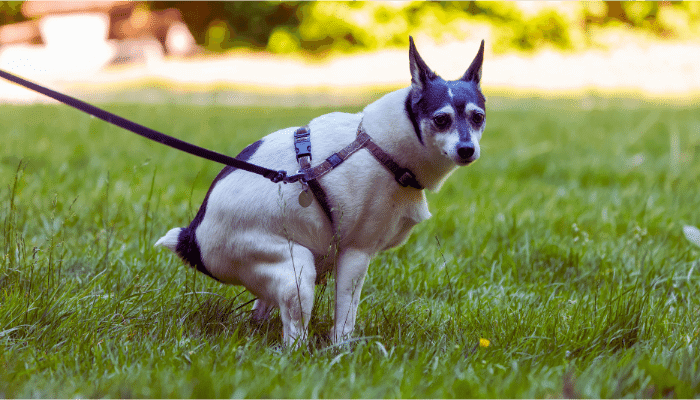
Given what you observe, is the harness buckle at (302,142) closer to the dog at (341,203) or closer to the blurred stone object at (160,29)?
the dog at (341,203)

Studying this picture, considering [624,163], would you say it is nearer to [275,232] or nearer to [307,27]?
[275,232]

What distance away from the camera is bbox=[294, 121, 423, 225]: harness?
1.91 meters

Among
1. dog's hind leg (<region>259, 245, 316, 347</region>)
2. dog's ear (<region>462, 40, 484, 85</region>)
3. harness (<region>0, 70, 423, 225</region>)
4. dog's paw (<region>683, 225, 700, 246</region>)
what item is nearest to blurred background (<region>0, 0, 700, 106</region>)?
dog's paw (<region>683, 225, 700, 246</region>)

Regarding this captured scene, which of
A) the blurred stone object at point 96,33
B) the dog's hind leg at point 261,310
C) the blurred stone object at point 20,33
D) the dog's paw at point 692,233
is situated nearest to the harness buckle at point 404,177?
the dog's hind leg at point 261,310

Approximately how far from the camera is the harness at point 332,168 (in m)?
1.91

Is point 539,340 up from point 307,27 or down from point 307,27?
down

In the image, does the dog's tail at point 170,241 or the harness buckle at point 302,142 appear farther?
the dog's tail at point 170,241

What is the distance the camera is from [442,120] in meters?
1.83

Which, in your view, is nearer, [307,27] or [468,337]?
[468,337]

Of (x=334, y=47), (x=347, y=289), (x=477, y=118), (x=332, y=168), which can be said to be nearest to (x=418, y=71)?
(x=477, y=118)

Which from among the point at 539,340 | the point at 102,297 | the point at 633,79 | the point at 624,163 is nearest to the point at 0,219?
the point at 102,297

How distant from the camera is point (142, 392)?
153cm

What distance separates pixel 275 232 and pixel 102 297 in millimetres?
693

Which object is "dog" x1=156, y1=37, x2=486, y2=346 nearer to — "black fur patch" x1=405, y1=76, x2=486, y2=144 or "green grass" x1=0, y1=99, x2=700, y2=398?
"black fur patch" x1=405, y1=76, x2=486, y2=144
